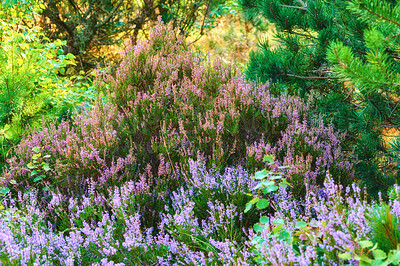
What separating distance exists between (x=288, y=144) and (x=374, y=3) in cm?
130

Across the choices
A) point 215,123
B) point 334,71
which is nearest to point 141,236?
point 215,123

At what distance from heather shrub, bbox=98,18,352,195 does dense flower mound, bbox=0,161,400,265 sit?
0.30 meters

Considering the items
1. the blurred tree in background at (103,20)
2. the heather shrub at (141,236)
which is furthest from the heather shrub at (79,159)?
the blurred tree in background at (103,20)

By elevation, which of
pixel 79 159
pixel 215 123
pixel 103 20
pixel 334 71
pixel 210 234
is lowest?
pixel 210 234

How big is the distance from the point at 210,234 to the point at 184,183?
27.0 inches

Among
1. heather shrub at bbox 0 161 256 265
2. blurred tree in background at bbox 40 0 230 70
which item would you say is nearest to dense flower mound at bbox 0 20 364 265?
heather shrub at bbox 0 161 256 265

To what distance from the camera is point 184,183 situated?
9.60 ft

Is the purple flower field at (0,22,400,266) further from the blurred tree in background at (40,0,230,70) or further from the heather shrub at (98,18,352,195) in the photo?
the blurred tree in background at (40,0,230,70)

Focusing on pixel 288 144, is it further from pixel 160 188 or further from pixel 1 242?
pixel 1 242

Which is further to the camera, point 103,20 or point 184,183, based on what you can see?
point 103,20

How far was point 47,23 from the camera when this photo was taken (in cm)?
707

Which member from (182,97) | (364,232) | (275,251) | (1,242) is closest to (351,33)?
(182,97)

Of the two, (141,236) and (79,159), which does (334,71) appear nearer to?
(141,236)

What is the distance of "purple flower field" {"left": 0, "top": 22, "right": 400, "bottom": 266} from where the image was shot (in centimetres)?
187
